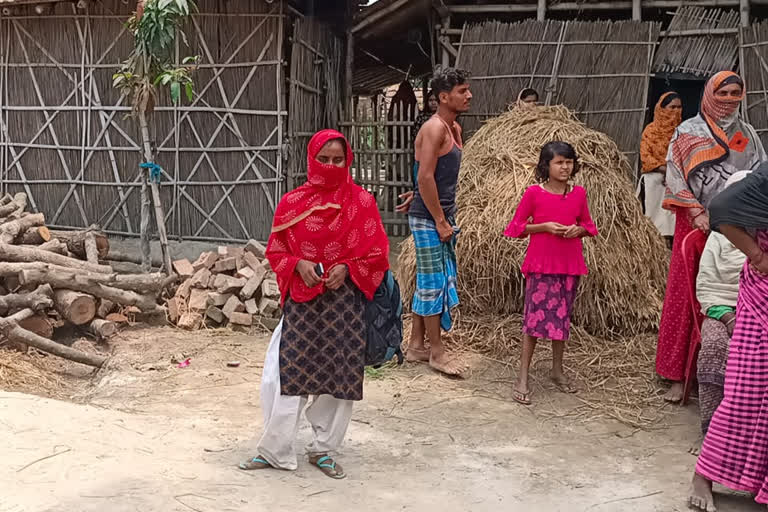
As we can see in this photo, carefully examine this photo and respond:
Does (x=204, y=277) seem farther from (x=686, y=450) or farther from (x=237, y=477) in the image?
(x=686, y=450)

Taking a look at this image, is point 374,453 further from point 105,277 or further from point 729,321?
point 105,277

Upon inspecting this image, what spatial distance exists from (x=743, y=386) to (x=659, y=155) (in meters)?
4.77

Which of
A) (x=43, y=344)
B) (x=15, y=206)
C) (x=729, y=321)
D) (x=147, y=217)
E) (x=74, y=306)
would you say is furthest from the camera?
(x=15, y=206)

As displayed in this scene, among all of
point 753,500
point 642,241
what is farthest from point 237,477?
point 642,241

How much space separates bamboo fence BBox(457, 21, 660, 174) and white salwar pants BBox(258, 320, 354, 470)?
5487mm

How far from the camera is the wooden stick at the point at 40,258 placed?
6664mm

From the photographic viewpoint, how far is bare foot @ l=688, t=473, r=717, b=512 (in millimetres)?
3258

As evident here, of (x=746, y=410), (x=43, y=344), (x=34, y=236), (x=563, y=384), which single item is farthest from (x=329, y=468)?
(x=34, y=236)

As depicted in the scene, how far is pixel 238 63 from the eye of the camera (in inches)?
340

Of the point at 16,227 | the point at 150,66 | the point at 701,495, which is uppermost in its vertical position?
the point at 150,66

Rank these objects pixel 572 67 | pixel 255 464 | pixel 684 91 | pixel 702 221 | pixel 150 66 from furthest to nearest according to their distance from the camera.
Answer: pixel 684 91, pixel 572 67, pixel 150 66, pixel 702 221, pixel 255 464

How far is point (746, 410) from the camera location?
3207mm

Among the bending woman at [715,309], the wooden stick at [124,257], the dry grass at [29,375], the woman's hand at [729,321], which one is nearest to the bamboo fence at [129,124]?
the wooden stick at [124,257]

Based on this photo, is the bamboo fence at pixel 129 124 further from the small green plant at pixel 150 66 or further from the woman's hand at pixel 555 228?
the woman's hand at pixel 555 228
